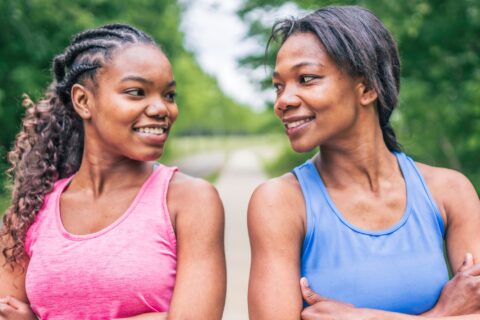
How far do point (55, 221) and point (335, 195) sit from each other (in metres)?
0.99

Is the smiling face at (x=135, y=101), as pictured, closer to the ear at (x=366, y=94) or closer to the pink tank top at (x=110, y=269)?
the pink tank top at (x=110, y=269)

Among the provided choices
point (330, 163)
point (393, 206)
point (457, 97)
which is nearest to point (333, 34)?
point (330, 163)

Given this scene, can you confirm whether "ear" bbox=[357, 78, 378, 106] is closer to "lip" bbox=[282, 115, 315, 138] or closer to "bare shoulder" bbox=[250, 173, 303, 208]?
"lip" bbox=[282, 115, 315, 138]

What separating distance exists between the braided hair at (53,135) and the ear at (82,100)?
32 millimetres

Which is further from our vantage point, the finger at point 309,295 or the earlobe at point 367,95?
the earlobe at point 367,95

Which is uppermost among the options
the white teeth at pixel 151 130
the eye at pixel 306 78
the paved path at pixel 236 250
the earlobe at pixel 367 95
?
→ the eye at pixel 306 78

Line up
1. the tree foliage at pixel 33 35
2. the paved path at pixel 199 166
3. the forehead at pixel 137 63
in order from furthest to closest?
the paved path at pixel 199 166
the tree foliage at pixel 33 35
the forehead at pixel 137 63

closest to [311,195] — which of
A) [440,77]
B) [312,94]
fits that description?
[312,94]

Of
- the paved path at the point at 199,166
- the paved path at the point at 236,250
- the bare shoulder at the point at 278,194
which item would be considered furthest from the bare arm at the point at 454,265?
the paved path at the point at 199,166

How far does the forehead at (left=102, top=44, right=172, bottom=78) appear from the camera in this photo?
2178 mm

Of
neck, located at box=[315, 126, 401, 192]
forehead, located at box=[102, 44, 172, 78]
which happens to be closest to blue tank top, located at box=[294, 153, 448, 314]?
neck, located at box=[315, 126, 401, 192]

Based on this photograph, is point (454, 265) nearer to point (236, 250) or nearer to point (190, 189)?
point (190, 189)

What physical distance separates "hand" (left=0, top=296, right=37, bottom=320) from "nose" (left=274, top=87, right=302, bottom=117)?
113 centimetres

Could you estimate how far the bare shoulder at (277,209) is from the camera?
208 cm
